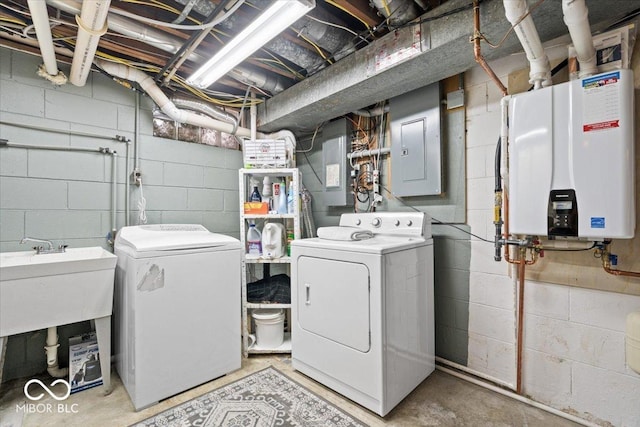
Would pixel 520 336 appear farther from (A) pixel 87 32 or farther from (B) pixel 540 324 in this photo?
(A) pixel 87 32

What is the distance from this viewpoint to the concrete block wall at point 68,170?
2021mm

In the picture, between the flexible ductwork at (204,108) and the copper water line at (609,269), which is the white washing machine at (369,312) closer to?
the copper water line at (609,269)

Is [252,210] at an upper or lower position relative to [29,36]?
lower

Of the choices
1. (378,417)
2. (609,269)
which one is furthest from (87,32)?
(609,269)

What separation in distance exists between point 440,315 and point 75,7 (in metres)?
2.99

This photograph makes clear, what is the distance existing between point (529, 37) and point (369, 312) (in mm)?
1591

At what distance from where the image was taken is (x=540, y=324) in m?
1.80

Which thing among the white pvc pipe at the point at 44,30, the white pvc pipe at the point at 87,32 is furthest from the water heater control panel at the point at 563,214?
the white pvc pipe at the point at 44,30

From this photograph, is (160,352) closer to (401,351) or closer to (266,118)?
(401,351)

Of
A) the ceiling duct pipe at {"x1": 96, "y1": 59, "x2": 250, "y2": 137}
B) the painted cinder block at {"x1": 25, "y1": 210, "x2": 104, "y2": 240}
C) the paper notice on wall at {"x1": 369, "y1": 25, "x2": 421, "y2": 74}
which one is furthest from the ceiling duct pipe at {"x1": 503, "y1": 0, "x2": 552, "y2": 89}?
the painted cinder block at {"x1": 25, "y1": 210, "x2": 104, "y2": 240}

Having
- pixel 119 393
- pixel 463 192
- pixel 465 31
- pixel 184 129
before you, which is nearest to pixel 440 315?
pixel 463 192

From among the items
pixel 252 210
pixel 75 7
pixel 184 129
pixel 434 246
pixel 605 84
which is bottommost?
pixel 434 246

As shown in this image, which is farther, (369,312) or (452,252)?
(452,252)

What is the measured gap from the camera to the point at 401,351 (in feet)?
5.92
